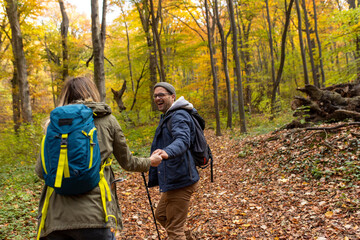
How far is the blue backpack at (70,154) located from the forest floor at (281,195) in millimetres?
3097

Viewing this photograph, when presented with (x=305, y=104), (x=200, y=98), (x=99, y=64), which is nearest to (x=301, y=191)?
(x=305, y=104)

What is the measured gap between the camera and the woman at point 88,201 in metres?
Answer: 1.61

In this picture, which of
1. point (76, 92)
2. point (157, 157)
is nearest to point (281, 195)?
point (157, 157)

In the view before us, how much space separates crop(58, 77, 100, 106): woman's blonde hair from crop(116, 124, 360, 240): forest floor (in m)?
3.23

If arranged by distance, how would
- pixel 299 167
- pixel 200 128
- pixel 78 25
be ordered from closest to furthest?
pixel 200 128, pixel 299 167, pixel 78 25

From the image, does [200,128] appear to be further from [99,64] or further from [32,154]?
[32,154]

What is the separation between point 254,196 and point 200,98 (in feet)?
41.1

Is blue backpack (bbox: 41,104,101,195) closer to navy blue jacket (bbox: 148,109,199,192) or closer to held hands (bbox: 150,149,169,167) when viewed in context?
held hands (bbox: 150,149,169,167)

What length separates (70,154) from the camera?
1.54 metres

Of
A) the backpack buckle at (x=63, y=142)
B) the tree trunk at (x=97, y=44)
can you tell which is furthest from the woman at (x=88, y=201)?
the tree trunk at (x=97, y=44)

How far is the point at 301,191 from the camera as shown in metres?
4.63

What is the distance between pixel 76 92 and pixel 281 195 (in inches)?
170

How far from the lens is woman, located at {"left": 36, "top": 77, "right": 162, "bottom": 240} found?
5.28 feet

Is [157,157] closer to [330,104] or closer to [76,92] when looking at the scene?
[76,92]
